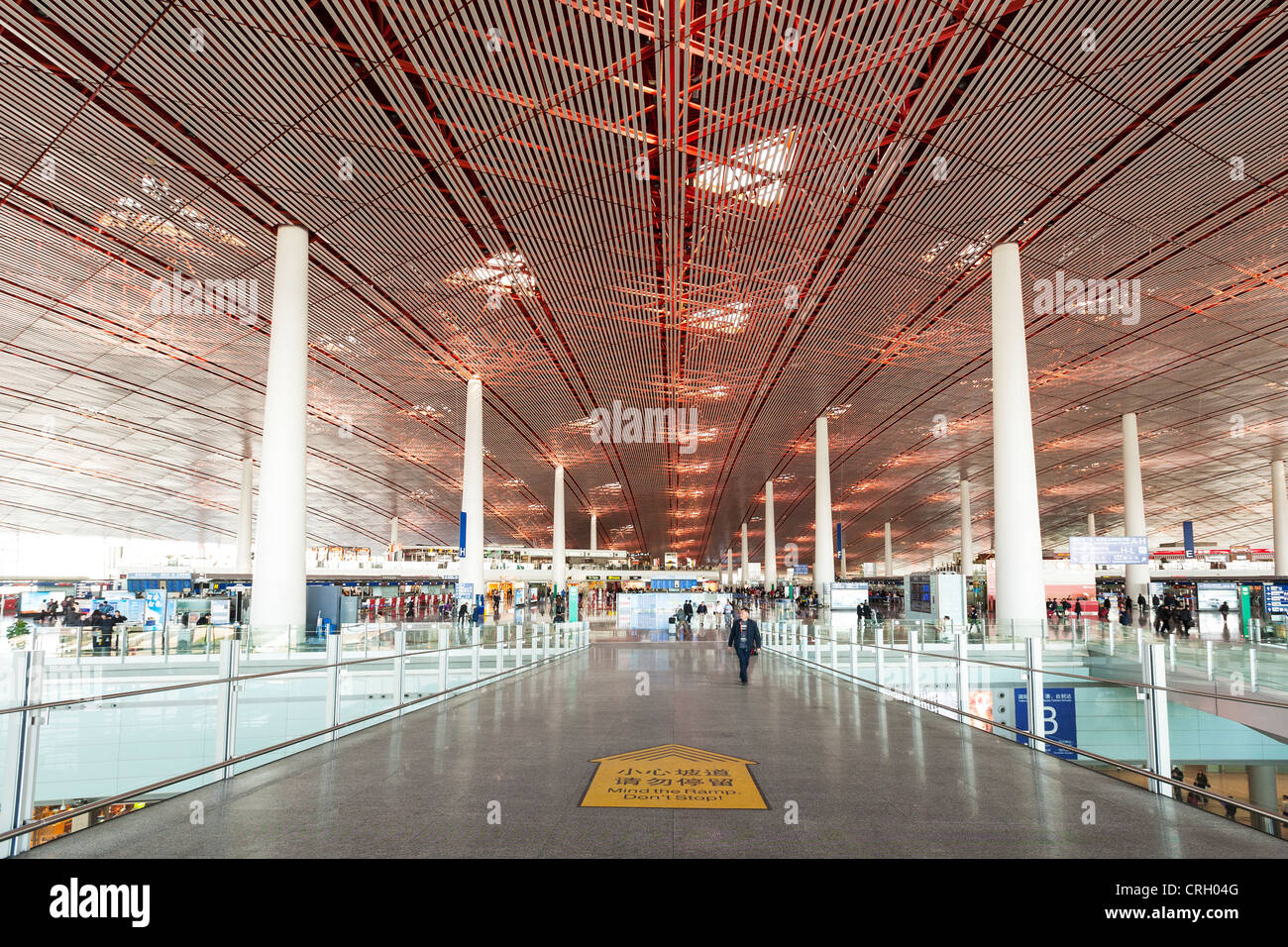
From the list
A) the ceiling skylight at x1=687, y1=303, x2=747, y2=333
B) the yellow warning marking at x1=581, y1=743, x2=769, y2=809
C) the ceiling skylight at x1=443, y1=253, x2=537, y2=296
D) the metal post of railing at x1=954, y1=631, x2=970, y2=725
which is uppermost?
the ceiling skylight at x1=443, y1=253, x2=537, y2=296

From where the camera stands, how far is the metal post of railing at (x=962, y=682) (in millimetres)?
8797

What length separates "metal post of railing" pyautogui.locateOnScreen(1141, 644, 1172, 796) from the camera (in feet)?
18.0

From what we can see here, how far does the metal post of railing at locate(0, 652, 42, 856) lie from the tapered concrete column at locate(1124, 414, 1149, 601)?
113 ft

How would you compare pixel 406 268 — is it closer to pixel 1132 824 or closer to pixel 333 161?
pixel 333 161

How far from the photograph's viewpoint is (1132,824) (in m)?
4.64

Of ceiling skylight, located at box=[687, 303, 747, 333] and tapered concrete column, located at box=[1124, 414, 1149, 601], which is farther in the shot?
tapered concrete column, located at box=[1124, 414, 1149, 601]

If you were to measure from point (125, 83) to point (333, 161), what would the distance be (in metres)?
3.20

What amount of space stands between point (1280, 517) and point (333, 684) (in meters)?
49.8

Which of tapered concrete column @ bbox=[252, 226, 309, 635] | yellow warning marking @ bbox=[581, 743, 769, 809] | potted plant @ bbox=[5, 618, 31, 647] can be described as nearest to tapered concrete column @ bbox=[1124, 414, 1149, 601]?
tapered concrete column @ bbox=[252, 226, 309, 635]

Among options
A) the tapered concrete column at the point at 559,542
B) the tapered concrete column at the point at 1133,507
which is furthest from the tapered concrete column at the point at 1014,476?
the tapered concrete column at the point at 559,542

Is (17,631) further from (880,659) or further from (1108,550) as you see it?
(1108,550)

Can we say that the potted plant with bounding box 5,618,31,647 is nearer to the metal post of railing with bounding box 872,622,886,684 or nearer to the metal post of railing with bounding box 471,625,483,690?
the metal post of railing with bounding box 471,625,483,690

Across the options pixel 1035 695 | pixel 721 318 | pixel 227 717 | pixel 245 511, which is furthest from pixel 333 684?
pixel 245 511

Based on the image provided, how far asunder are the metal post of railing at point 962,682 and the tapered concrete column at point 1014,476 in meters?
9.20
